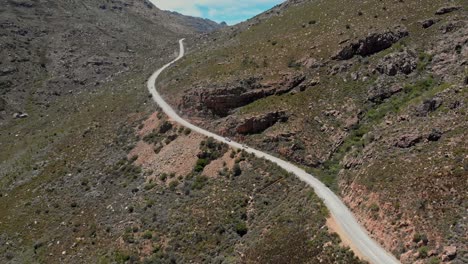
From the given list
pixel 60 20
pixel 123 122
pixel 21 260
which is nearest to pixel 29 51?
pixel 60 20

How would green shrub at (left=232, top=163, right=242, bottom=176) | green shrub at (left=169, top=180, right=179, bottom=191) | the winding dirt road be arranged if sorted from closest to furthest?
the winding dirt road
green shrub at (left=232, top=163, right=242, bottom=176)
green shrub at (left=169, top=180, right=179, bottom=191)

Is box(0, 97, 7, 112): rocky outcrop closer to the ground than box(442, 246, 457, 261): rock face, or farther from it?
farther from it

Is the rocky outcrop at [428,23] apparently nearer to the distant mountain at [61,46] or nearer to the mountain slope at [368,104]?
the mountain slope at [368,104]

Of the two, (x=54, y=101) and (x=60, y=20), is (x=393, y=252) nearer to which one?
(x=54, y=101)

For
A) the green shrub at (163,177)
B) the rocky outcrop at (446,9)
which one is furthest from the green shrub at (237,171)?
the rocky outcrop at (446,9)

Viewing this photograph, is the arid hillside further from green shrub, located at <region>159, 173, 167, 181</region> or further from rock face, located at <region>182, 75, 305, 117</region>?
rock face, located at <region>182, 75, 305, 117</region>

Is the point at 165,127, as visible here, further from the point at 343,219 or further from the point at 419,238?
the point at 419,238

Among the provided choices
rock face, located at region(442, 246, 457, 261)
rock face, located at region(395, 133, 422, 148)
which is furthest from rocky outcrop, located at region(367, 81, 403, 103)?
rock face, located at region(442, 246, 457, 261)
